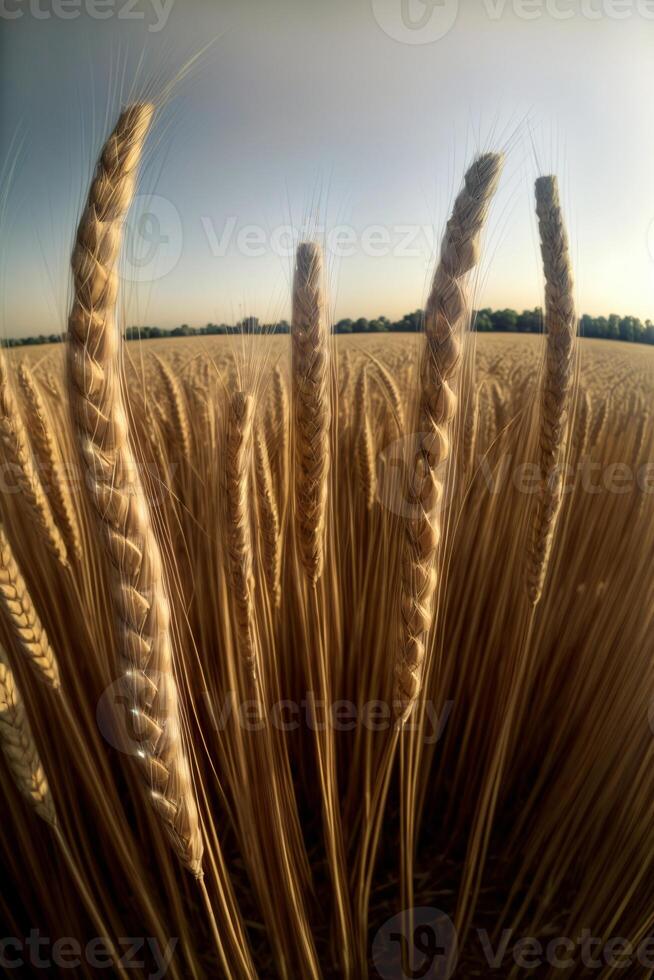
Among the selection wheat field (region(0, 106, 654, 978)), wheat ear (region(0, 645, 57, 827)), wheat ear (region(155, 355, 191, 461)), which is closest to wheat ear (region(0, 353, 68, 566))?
wheat field (region(0, 106, 654, 978))

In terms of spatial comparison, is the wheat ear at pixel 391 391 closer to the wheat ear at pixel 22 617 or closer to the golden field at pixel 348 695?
the golden field at pixel 348 695

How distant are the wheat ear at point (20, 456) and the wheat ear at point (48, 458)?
0.12 feet

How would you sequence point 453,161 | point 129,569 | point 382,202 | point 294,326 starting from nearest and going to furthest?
point 129,569 → point 294,326 → point 453,161 → point 382,202

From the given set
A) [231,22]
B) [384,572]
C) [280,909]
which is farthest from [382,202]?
[280,909]

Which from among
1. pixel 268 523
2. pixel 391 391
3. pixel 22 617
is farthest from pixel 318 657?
pixel 391 391

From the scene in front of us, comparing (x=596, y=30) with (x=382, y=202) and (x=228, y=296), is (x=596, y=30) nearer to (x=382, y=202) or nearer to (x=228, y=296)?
(x=382, y=202)

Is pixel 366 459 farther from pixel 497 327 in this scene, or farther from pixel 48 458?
pixel 48 458

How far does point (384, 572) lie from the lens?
0.54 metres

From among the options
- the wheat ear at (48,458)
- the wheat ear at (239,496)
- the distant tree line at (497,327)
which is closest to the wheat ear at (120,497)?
the wheat ear at (239,496)

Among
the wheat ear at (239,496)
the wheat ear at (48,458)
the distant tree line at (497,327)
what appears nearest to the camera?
the wheat ear at (239,496)

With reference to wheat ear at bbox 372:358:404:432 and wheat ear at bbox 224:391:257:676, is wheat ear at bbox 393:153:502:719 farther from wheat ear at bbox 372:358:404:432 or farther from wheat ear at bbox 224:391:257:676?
wheat ear at bbox 372:358:404:432

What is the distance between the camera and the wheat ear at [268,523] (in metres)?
0.43

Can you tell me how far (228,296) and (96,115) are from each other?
0.19 meters

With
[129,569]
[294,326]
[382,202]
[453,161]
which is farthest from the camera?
[382,202]
